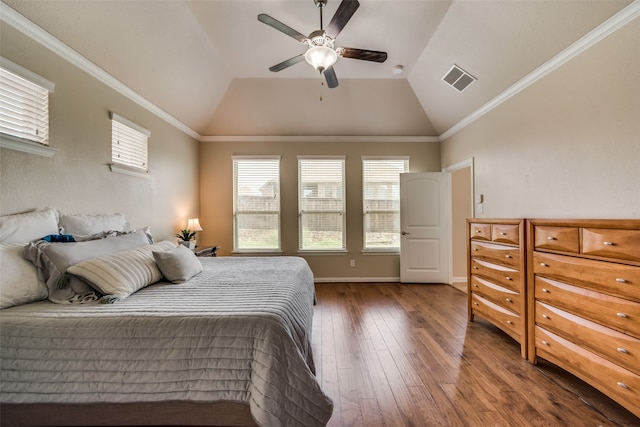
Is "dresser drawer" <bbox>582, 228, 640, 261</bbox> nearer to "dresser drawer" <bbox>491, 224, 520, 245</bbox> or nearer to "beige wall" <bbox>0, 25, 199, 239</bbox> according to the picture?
"dresser drawer" <bbox>491, 224, 520, 245</bbox>

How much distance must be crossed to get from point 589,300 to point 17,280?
3.53m

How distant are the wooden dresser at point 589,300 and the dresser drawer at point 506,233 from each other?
0.49 ft

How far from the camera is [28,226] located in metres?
1.88

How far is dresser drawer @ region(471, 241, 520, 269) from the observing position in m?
2.48

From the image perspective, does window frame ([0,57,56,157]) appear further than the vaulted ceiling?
No

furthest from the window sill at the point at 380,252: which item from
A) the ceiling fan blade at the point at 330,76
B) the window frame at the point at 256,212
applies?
the ceiling fan blade at the point at 330,76

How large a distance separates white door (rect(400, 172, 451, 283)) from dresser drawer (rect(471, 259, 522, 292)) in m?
1.69

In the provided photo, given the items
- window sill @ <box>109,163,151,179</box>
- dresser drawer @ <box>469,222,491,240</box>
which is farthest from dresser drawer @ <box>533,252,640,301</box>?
window sill @ <box>109,163,151,179</box>

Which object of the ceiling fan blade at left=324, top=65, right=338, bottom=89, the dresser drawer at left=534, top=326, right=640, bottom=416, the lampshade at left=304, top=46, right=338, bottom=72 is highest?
the ceiling fan blade at left=324, top=65, right=338, bottom=89

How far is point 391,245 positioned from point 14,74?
5016 millimetres

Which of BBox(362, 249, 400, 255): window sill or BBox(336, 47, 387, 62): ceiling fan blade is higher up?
BBox(336, 47, 387, 62): ceiling fan blade

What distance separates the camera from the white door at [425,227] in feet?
15.8

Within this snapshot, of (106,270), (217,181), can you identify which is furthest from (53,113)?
(217,181)

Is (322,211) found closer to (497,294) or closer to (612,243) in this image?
(497,294)
